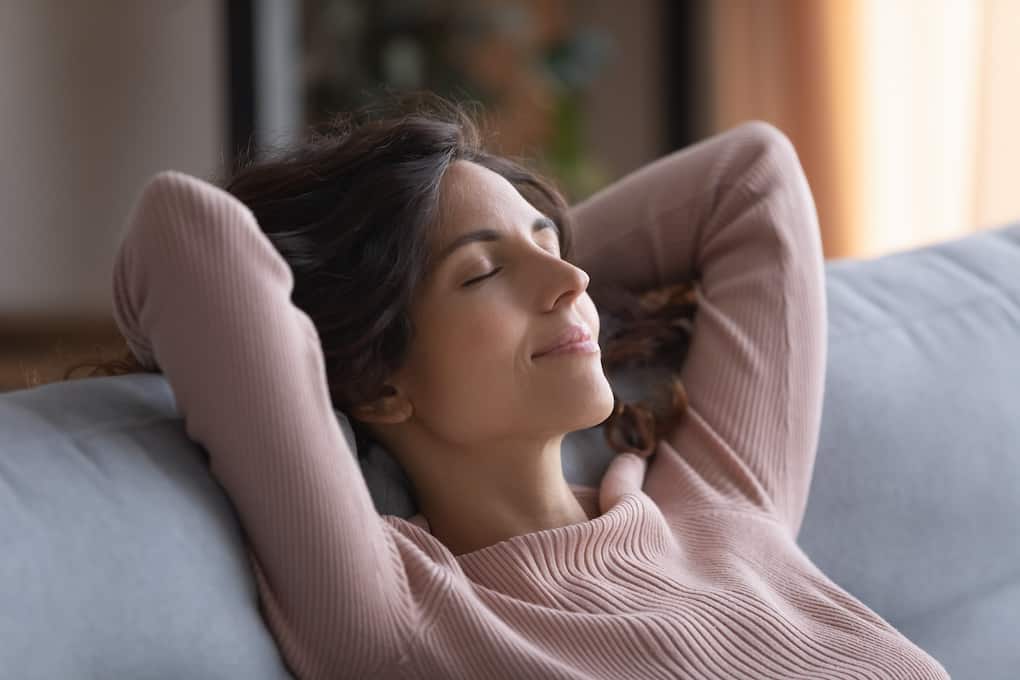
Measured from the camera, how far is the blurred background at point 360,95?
3129 millimetres

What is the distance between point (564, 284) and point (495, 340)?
2.8 inches

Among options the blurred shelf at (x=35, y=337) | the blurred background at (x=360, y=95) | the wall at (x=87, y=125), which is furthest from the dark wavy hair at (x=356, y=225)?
the blurred shelf at (x=35, y=337)

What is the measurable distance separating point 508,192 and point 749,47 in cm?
319

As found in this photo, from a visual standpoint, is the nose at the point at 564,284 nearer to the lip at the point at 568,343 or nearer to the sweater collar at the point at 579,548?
the lip at the point at 568,343

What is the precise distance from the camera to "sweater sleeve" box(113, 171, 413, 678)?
833 mm

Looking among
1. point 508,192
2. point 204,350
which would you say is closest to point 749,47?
point 508,192

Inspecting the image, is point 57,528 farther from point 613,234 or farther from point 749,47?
point 749,47

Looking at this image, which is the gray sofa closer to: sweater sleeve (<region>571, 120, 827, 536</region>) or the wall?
sweater sleeve (<region>571, 120, 827, 536</region>)

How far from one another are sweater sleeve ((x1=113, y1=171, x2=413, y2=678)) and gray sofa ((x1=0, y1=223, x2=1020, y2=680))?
0.11 feet

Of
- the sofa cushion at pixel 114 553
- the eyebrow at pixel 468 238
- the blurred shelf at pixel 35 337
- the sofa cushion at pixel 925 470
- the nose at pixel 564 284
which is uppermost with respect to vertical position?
the eyebrow at pixel 468 238

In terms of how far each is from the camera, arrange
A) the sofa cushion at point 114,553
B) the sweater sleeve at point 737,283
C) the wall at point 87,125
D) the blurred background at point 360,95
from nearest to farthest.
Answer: the sofa cushion at point 114,553 < the sweater sleeve at point 737,283 < the blurred background at point 360,95 < the wall at point 87,125

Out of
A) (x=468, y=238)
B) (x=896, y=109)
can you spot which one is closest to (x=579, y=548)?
(x=468, y=238)

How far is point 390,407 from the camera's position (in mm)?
1011

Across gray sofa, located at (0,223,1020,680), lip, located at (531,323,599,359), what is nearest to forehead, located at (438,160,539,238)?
lip, located at (531,323,599,359)
